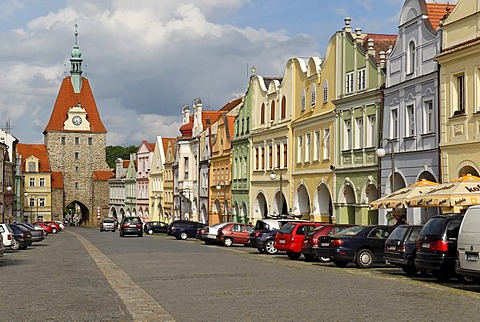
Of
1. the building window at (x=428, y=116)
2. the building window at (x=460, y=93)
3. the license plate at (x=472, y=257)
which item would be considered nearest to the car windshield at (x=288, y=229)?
the building window at (x=428, y=116)

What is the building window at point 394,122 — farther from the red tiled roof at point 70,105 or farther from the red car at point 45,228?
the red tiled roof at point 70,105

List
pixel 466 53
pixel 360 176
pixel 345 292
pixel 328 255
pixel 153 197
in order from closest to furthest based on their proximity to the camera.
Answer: pixel 345 292, pixel 328 255, pixel 466 53, pixel 360 176, pixel 153 197

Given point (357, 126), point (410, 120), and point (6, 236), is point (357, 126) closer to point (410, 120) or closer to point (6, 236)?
point (410, 120)

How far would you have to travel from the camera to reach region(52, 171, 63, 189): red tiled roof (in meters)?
139

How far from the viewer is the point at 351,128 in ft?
150

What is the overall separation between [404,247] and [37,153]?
399ft

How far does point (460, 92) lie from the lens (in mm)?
34406

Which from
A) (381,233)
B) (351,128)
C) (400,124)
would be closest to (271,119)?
(351,128)

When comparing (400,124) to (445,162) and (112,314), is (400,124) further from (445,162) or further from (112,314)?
(112,314)

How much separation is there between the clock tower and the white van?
405 feet

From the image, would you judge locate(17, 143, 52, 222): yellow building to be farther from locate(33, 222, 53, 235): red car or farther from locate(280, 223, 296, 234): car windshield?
locate(280, 223, 296, 234): car windshield

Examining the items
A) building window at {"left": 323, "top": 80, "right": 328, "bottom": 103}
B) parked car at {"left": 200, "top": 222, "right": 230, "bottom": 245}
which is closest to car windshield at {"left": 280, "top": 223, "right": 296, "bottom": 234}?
building window at {"left": 323, "top": 80, "right": 328, "bottom": 103}

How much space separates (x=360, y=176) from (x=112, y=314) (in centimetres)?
3076

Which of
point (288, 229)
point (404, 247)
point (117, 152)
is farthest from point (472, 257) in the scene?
point (117, 152)
